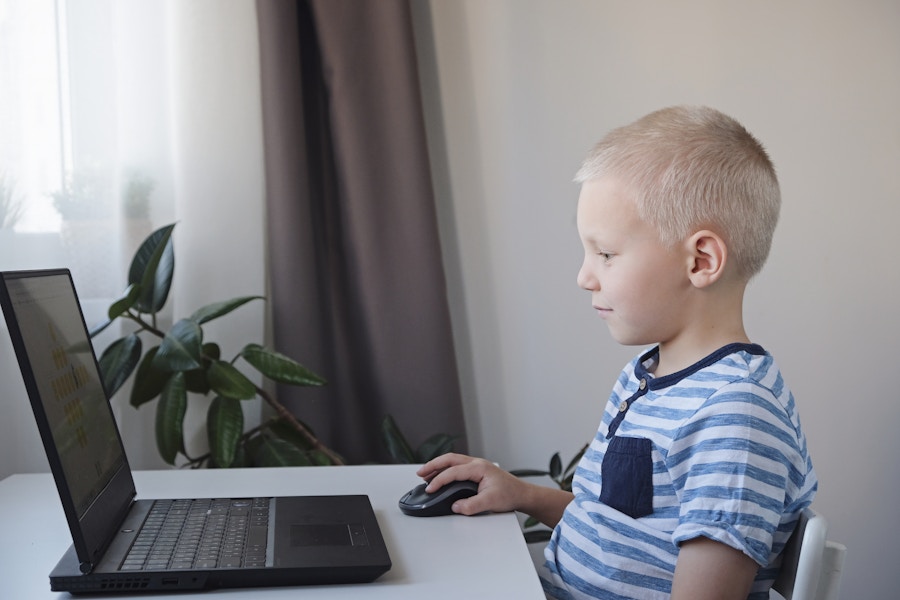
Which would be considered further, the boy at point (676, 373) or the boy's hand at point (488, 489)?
the boy's hand at point (488, 489)

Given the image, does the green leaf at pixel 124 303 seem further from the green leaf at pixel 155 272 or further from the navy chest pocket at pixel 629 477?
the navy chest pocket at pixel 629 477

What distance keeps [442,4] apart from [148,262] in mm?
873

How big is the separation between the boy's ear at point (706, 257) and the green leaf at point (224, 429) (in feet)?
Result: 3.26

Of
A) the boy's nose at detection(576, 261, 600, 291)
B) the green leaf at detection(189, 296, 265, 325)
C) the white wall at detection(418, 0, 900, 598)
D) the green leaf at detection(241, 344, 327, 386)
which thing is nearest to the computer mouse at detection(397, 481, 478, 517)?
the boy's nose at detection(576, 261, 600, 291)

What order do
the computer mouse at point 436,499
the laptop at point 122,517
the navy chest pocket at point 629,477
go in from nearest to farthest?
the laptop at point 122,517 → the navy chest pocket at point 629,477 → the computer mouse at point 436,499

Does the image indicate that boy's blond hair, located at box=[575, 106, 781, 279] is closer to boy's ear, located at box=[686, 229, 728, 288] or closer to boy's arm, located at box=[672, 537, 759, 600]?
boy's ear, located at box=[686, 229, 728, 288]

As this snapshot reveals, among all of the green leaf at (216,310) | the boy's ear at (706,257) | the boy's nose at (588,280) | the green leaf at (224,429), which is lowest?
the green leaf at (224,429)

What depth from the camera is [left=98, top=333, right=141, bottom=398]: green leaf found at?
5.40ft

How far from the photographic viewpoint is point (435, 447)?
1.88 metres

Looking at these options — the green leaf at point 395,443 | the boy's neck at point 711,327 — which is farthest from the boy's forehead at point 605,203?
the green leaf at point 395,443

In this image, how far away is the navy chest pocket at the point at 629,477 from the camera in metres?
0.97

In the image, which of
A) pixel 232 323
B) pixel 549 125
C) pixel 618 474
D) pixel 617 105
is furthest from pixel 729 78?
pixel 618 474

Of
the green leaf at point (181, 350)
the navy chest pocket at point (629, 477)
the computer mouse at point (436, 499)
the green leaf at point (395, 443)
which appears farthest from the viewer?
the green leaf at point (395, 443)

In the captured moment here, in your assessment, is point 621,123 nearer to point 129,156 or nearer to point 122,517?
point 129,156
